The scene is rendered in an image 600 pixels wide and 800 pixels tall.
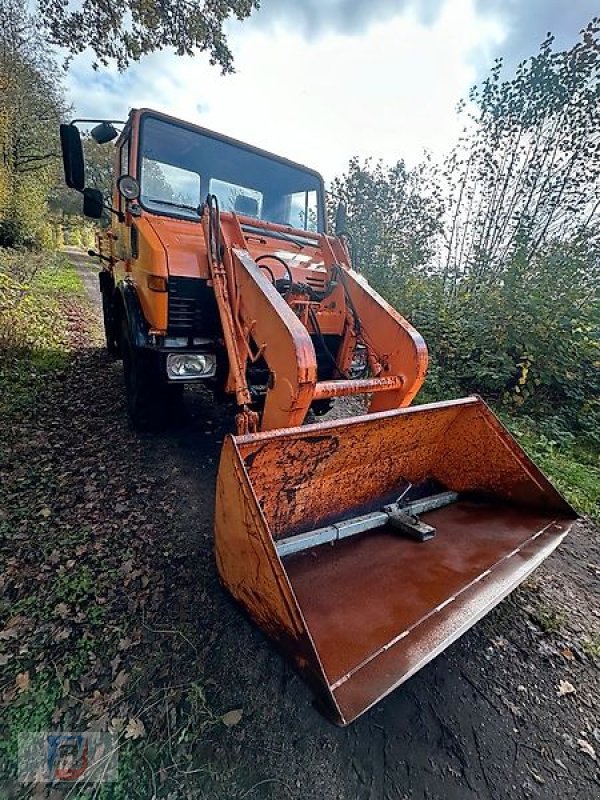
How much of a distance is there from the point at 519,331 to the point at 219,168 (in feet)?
14.7

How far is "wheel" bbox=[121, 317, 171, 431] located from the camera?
3.45m

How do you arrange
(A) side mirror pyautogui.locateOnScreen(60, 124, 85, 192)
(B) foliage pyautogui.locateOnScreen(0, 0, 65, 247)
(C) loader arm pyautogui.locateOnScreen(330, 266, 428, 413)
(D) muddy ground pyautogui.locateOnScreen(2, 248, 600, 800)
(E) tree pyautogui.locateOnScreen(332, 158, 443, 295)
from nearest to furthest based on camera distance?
(D) muddy ground pyautogui.locateOnScreen(2, 248, 600, 800)
(C) loader arm pyautogui.locateOnScreen(330, 266, 428, 413)
(A) side mirror pyautogui.locateOnScreen(60, 124, 85, 192)
(E) tree pyautogui.locateOnScreen(332, 158, 443, 295)
(B) foliage pyautogui.locateOnScreen(0, 0, 65, 247)

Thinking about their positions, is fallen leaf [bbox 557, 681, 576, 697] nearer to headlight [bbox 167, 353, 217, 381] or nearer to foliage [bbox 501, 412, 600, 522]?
foliage [bbox 501, 412, 600, 522]

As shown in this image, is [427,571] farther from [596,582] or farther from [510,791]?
[596,582]

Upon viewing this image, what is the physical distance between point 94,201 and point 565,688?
4.83 meters

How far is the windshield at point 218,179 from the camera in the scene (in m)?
3.37

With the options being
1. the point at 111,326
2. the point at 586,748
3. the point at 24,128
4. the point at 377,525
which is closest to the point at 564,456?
the point at 377,525

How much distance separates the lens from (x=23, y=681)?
5.45 feet

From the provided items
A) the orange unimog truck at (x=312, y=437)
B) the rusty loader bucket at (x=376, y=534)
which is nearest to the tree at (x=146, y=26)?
the orange unimog truck at (x=312, y=437)

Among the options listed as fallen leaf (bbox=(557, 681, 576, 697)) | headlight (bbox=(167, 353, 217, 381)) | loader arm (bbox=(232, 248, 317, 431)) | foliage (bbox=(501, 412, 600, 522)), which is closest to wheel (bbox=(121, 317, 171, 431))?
headlight (bbox=(167, 353, 217, 381))

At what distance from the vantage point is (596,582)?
260cm

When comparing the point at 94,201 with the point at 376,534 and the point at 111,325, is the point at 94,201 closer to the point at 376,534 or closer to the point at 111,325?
the point at 111,325

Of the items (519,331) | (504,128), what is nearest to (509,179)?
(504,128)

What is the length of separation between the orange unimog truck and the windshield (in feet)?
0.06
